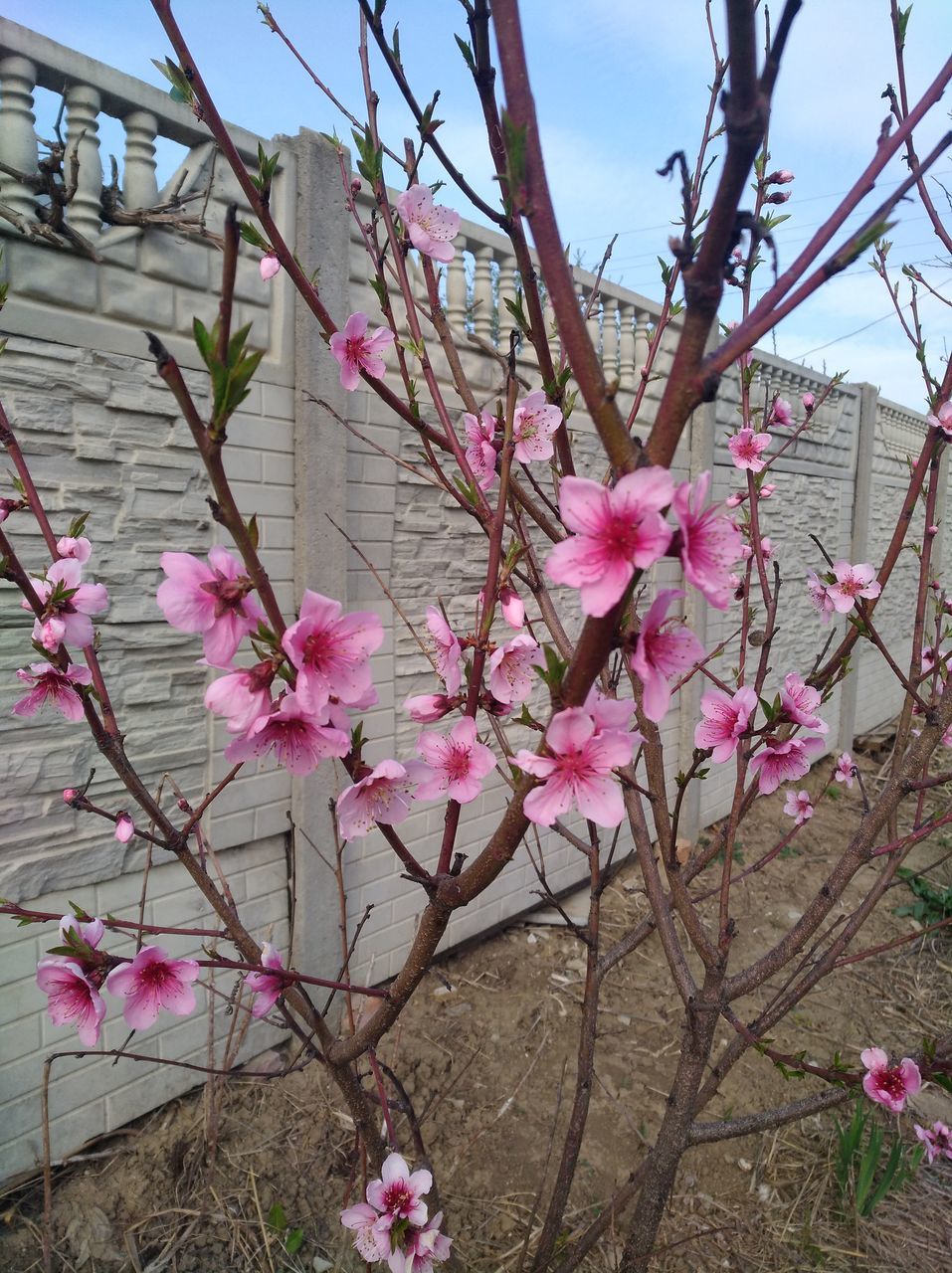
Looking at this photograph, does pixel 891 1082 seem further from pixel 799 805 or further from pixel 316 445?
pixel 316 445

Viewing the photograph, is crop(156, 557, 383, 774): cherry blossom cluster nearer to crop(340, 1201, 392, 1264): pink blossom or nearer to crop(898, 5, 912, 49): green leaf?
crop(340, 1201, 392, 1264): pink blossom

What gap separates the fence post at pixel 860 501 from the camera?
685 centimetres

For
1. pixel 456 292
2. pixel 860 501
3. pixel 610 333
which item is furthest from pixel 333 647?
pixel 860 501

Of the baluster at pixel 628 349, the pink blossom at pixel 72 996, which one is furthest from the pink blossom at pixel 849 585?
the baluster at pixel 628 349

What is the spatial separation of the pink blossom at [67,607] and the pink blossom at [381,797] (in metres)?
0.46

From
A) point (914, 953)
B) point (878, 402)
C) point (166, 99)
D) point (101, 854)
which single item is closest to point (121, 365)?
point (166, 99)

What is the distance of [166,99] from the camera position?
2148mm

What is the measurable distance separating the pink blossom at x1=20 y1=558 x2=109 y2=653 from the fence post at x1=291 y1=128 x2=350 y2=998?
158 cm

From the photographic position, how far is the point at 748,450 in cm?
210

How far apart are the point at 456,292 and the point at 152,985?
305 centimetres

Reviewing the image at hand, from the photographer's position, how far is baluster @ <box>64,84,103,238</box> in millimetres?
1973

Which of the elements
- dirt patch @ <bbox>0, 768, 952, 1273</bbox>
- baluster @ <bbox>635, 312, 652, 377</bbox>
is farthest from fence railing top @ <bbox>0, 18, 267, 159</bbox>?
baluster @ <bbox>635, 312, 652, 377</bbox>

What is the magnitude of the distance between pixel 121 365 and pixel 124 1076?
2.25m

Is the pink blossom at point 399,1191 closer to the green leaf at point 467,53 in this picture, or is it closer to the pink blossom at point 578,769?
the pink blossom at point 578,769
